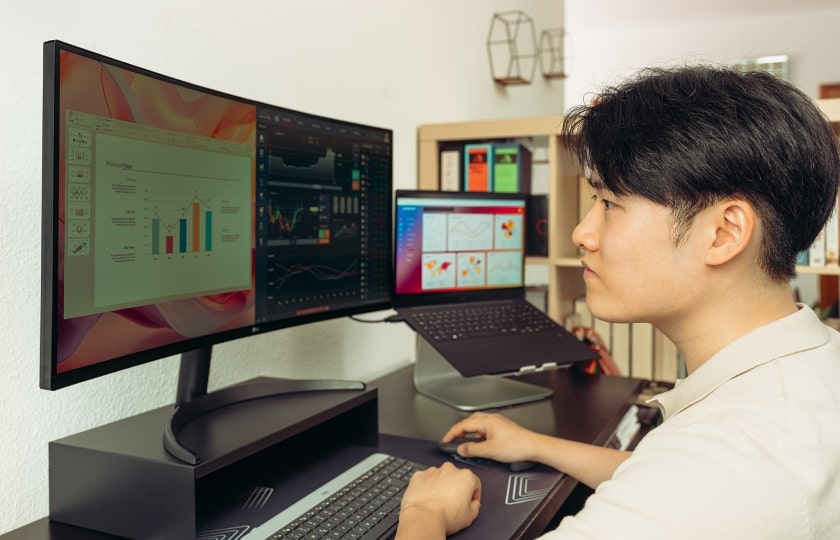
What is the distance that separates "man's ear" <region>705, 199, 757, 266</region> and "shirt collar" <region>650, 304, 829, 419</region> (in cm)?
9

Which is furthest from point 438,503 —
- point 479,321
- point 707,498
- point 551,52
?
point 551,52

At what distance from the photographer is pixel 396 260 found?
147 cm

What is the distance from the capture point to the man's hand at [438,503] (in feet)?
2.69

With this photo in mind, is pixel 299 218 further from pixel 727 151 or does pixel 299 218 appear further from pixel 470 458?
pixel 727 151

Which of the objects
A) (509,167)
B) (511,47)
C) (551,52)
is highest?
(551,52)

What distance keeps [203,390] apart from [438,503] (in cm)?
40

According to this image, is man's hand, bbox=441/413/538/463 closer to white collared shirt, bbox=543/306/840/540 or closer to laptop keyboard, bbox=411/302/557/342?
laptop keyboard, bbox=411/302/557/342

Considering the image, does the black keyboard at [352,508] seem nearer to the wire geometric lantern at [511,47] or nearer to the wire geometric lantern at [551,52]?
the wire geometric lantern at [511,47]

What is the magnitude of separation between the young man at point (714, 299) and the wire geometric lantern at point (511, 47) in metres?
1.83

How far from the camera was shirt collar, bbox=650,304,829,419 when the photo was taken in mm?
735

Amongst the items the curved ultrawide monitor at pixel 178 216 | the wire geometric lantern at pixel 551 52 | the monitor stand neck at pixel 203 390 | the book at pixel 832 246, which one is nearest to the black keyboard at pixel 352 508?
the monitor stand neck at pixel 203 390

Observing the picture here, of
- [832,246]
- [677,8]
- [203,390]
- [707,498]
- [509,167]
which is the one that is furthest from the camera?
[677,8]

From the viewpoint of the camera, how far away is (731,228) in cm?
76

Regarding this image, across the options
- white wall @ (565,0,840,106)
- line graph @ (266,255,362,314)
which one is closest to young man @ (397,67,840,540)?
line graph @ (266,255,362,314)
